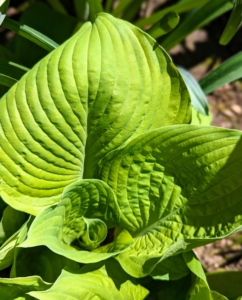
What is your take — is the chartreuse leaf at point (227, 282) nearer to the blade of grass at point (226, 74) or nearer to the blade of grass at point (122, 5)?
the blade of grass at point (226, 74)

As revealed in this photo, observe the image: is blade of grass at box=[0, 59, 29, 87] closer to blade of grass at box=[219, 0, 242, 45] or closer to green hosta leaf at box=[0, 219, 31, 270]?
green hosta leaf at box=[0, 219, 31, 270]

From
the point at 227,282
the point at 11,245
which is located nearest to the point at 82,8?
the point at 11,245

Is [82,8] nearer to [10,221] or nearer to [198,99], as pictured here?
[198,99]

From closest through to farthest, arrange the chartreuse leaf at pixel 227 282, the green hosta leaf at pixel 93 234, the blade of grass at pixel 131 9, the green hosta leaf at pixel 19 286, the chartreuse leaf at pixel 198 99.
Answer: the green hosta leaf at pixel 19 286 → the green hosta leaf at pixel 93 234 → the chartreuse leaf at pixel 227 282 → the chartreuse leaf at pixel 198 99 → the blade of grass at pixel 131 9

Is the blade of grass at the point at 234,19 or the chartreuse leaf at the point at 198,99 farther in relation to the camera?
the chartreuse leaf at the point at 198,99

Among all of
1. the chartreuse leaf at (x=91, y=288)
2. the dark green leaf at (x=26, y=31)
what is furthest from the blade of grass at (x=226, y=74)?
the chartreuse leaf at (x=91, y=288)

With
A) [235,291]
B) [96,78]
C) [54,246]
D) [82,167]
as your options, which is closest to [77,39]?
[96,78]

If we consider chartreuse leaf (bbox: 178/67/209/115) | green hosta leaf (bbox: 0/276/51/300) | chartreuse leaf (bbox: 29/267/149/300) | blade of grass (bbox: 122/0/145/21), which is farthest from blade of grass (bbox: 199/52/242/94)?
green hosta leaf (bbox: 0/276/51/300)
